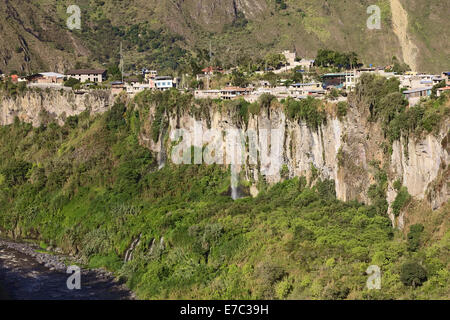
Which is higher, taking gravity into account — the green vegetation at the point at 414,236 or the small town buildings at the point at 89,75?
the small town buildings at the point at 89,75

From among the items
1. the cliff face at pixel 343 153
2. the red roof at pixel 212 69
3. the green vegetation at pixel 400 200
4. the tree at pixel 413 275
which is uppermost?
the red roof at pixel 212 69

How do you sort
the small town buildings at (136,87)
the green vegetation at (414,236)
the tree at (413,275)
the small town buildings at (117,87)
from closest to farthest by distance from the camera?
the tree at (413,275), the green vegetation at (414,236), the small town buildings at (136,87), the small town buildings at (117,87)

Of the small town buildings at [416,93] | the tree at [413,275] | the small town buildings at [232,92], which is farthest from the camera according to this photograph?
the small town buildings at [232,92]

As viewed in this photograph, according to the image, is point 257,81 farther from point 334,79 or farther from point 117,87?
point 117,87

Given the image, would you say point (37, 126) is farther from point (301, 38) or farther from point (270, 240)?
point (301, 38)

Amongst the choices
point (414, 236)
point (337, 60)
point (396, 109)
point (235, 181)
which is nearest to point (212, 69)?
point (337, 60)

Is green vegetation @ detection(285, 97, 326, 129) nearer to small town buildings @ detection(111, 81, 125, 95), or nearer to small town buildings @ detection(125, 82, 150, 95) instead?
small town buildings @ detection(125, 82, 150, 95)

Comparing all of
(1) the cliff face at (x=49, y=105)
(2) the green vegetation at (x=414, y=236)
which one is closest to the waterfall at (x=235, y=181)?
(2) the green vegetation at (x=414, y=236)

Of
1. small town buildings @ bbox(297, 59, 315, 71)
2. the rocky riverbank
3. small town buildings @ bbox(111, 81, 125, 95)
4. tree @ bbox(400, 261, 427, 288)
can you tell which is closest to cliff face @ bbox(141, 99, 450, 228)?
tree @ bbox(400, 261, 427, 288)

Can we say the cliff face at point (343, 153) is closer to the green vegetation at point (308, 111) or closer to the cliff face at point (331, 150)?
the cliff face at point (331, 150)
